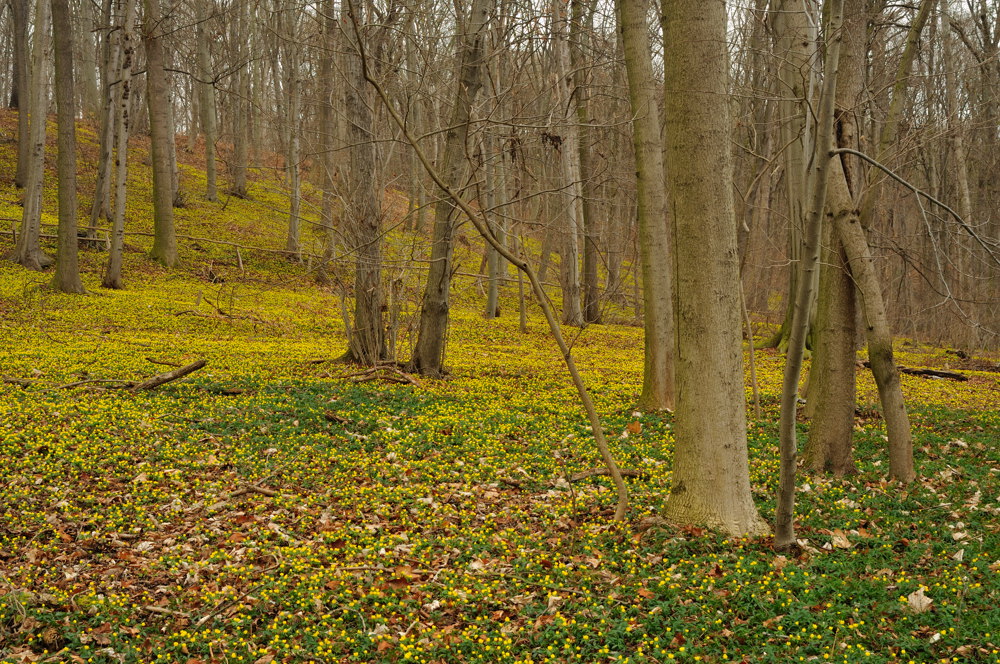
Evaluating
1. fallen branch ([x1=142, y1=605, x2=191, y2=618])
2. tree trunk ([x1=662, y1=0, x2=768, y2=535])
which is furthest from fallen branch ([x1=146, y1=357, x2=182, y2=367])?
tree trunk ([x1=662, y1=0, x2=768, y2=535])

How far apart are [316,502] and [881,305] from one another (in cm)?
556

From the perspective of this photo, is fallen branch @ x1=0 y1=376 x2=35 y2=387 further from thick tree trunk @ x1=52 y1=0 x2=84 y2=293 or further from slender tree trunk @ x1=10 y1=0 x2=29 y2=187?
slender tree trunk @ x1=10 y1=0 x2=29 y2=187

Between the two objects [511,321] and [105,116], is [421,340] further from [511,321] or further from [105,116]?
[105,116]

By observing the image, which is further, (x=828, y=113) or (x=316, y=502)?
(x=316, y=502)

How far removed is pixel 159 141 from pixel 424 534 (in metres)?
18.5

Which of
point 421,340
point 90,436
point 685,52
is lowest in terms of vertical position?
point 90,436

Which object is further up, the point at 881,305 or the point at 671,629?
the point at 881,305

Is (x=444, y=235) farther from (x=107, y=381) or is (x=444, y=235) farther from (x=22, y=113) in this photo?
(x=22, y=113)

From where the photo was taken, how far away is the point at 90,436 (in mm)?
7535

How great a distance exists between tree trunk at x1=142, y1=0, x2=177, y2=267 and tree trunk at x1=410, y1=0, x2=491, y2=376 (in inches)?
450

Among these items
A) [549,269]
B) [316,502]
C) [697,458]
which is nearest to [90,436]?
[316,502]

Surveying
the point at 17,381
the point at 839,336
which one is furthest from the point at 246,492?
the point at 839,336

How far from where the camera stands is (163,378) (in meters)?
9.77

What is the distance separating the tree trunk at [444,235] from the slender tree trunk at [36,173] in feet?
41.2
